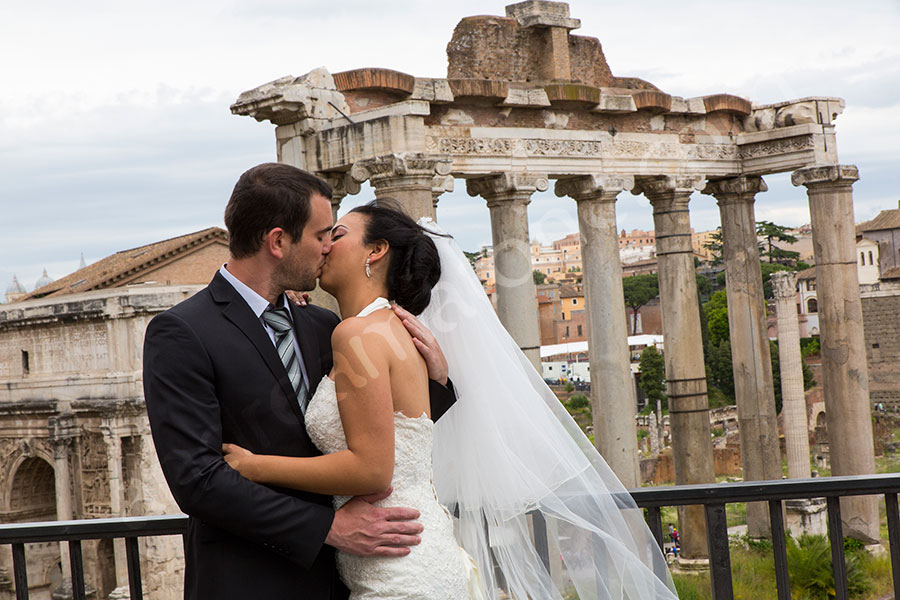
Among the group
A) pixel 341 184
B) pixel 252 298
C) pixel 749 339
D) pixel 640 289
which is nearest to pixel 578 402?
pixel 640 289

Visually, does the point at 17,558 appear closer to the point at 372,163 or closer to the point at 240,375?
the point at 240,375

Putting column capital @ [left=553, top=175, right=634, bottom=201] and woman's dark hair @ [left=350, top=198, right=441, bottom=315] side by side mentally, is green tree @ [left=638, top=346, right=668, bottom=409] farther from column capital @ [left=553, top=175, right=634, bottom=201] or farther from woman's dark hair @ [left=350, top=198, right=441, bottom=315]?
woman's dark hair @ [left=350, top=198, right=441, bottom=315]

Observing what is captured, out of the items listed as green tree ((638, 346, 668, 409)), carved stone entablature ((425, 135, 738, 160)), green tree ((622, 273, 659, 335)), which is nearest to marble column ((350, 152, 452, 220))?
carved stone entablature ((425, 135, 738, 160))

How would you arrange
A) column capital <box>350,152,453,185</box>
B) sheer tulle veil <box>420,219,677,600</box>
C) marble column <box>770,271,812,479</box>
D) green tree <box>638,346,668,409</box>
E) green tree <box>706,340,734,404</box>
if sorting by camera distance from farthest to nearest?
green tree <box>638,346,668,409</box> → green tree <box>706,340,734,404</box> → marble column <box>770,271,812,479</box> → column capital <box>350,152,453,185</box> → sheer tulle veil <box>420,219,677,600</box>

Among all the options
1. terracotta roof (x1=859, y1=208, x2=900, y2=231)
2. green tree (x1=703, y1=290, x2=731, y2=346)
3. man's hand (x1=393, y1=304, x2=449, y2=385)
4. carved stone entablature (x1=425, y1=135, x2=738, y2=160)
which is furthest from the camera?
terracotta roof (x1=859, y1=208, x2=900, y2=231)

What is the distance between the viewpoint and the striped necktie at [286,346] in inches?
120

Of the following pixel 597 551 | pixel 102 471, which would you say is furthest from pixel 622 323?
pixel 102 471

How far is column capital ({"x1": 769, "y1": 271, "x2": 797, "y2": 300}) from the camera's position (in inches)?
824

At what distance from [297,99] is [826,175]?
7.36 m

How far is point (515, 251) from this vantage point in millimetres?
13227

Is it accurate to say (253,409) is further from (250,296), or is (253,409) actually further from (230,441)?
(250,296)

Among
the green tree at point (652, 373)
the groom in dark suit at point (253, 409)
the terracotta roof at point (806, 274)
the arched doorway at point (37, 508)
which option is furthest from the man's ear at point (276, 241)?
the terracotta roof at point (806, 274)

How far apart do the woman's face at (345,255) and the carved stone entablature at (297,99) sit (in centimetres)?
876

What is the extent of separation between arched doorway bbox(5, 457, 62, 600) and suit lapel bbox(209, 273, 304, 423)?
2916 cm
